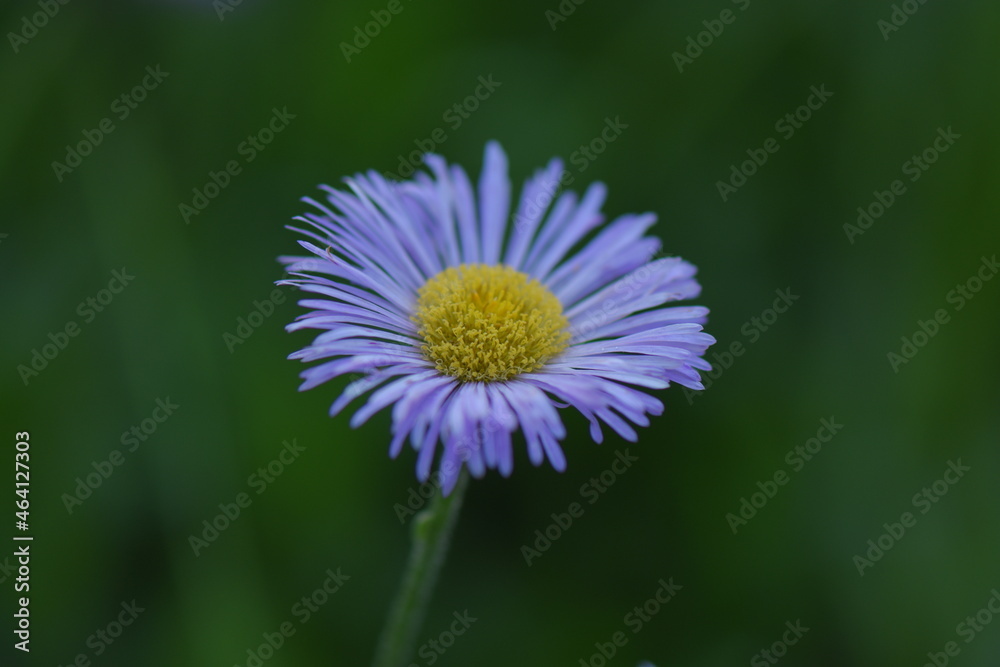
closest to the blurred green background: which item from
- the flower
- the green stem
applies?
the green stem

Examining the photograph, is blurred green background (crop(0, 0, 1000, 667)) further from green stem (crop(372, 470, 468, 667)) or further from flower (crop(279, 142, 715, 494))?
flower (crop(279, 142, 715, 494))

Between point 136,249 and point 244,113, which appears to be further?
point 244,113

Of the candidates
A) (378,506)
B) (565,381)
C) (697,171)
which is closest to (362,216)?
(565,381)

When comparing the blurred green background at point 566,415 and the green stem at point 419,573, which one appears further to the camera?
the blurred green background at point 566,415

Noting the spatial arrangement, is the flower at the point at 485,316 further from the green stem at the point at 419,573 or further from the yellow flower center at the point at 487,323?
the green stem at the point at 419,573

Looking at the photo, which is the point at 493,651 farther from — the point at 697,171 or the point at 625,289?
the point at 697,171

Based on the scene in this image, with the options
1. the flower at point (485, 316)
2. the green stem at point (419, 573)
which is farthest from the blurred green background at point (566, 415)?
the flower at point (485, 316)
